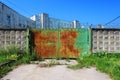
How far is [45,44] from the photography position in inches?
651

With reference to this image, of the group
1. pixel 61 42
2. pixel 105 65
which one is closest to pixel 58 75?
pixel 105 65

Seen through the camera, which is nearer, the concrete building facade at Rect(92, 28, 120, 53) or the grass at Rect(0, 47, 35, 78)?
the grass at Rect(0, 47, 35, 78)

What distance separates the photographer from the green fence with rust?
16391 mm

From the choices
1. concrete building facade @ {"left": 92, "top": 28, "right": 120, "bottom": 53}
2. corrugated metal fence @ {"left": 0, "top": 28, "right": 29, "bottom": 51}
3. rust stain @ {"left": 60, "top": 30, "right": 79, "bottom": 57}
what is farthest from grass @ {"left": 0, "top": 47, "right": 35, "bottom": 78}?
concrete building facade @ {"left": 92, "top": 28, "right": 120, "bottom": 53}

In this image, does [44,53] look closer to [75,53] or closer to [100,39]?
[75,53]

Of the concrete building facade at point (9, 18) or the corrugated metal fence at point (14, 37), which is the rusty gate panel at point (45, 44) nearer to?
the corrugated metal fence at point (14, 37)

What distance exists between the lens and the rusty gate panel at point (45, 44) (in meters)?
16.5

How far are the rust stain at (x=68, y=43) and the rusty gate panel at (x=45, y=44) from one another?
0.44 m

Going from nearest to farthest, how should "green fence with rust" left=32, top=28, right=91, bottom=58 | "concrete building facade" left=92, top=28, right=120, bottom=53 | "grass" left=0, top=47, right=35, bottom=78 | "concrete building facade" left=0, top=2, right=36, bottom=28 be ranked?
"grass" left=0, top=47, right=35, bottom=78, "concrete building facade" left=92, top=28, right=120, bottom=53, "green fence with rust" left=32, top=28, right=91, bottom=58, "concrete building facade" left=0, top=2, right=36, bottom=28

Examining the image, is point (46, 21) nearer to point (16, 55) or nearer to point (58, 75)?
point (16, 55)

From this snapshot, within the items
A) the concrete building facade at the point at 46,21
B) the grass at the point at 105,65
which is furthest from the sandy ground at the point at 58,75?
the concrete building facade at the point at 46,21

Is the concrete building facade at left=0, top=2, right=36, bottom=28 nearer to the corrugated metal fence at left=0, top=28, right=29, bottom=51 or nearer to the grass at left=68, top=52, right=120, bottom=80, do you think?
the corrugated metal fence at left=0, top=28, right=29, bottom=51

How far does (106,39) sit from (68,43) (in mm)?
2364

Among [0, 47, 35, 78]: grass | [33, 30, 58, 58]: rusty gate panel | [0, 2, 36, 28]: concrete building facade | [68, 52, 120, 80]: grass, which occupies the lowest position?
[68, 52, 120, 80]: grass
